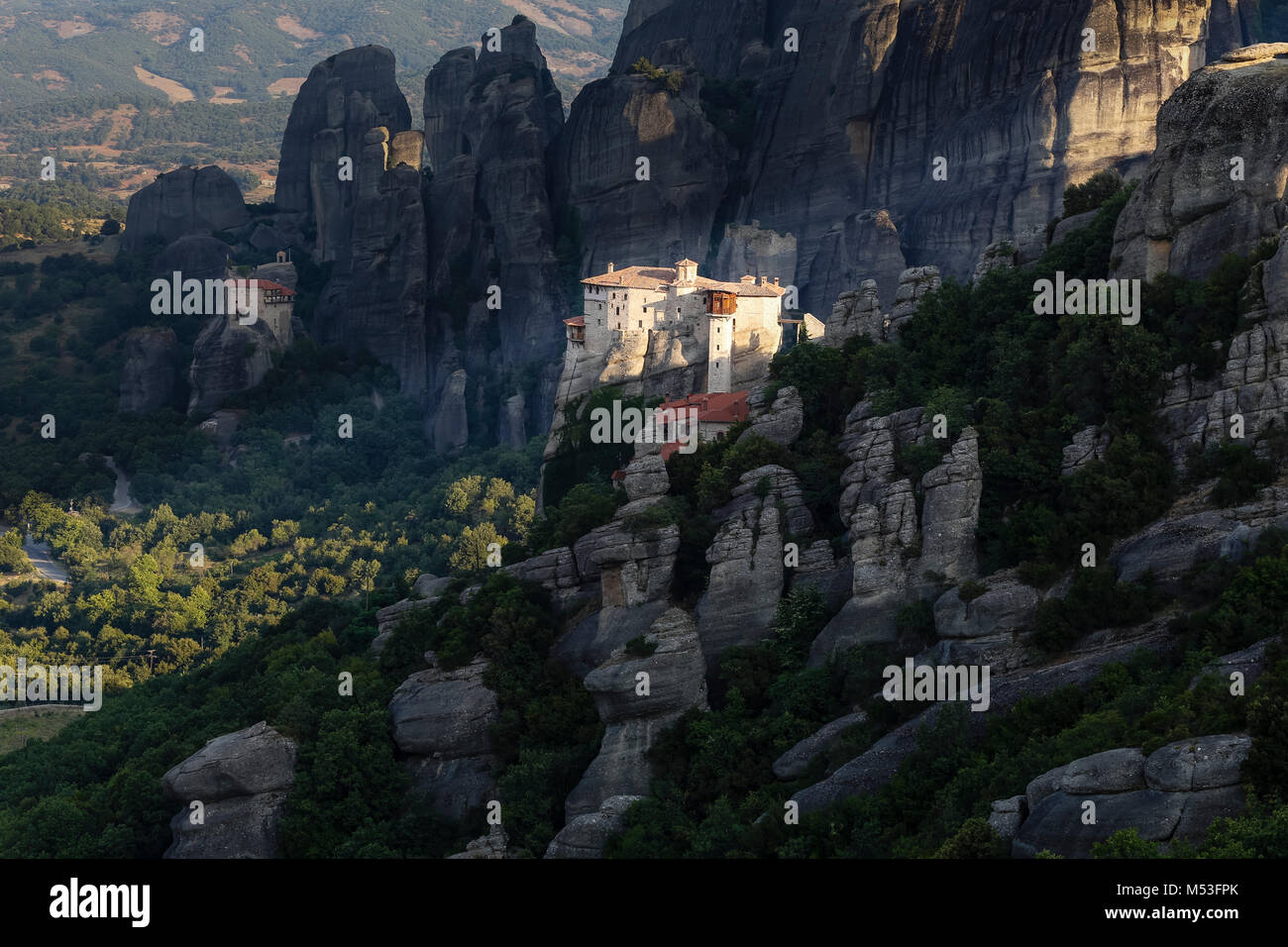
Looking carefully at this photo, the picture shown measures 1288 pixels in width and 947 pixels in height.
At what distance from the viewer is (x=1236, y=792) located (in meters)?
30.6

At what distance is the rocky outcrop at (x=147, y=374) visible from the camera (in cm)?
10812

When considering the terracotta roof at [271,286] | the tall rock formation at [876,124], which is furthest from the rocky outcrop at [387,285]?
the tall rock formation at [876,124]

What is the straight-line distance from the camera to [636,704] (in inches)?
1802

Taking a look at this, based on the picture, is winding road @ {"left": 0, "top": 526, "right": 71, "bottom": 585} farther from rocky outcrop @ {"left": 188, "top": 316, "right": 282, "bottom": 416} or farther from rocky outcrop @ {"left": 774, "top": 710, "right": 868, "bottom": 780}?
rocky outcrop @ {"left": 774, "top": 710, "right": 868, "bottom": 780}

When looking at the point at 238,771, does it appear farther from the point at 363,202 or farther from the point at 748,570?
the point at 363,202

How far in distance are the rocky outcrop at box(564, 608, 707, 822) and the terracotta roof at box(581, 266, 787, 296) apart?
19782 millimetres

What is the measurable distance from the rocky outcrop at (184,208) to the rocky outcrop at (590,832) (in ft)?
297

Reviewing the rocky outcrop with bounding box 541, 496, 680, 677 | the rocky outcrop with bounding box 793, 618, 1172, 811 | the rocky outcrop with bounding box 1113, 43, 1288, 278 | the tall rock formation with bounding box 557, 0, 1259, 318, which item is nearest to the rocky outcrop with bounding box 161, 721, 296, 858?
the rocky outcrop with bounding box 541, 496, 680, 677

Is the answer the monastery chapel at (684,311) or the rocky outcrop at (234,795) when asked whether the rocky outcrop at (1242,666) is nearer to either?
the rocky outcrop at (234,795)

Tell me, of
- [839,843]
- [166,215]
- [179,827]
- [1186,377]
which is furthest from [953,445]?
[166,215]

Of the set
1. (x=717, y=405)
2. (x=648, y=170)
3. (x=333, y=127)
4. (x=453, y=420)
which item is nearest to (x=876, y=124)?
(x=648, y=170)

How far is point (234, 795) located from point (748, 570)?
13.9m

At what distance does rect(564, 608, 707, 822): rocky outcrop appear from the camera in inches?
1774

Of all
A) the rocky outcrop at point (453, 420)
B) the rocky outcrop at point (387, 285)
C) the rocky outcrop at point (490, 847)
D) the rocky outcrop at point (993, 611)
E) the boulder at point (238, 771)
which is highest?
the rocky outcrop at point (387, 285)
